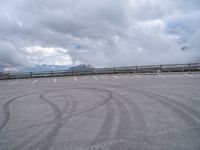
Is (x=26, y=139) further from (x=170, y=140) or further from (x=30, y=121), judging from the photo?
(x=170, y=140)

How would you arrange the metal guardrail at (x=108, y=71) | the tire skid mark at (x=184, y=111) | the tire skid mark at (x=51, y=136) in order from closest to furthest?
the tire skid mark at (x=51, y=136) < the tire skid mark at (x=184, y=111) < the metal guardrail at (x=108, y=71)

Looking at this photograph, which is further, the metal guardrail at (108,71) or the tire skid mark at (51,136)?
the metal guardrail at (108,71)

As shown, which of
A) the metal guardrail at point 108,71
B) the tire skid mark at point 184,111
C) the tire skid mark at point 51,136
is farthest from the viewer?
the metal guardrail at point 108,71

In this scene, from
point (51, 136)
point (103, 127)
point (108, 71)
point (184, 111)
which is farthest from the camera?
point (108, 71)

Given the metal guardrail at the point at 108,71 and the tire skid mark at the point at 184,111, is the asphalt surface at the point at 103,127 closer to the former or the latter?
the tire skid mark at the point at 184,111

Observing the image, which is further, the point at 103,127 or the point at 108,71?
the point at 108,71

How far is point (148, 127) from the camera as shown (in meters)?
5.08

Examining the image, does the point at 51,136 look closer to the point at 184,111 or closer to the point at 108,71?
the point at 184,111

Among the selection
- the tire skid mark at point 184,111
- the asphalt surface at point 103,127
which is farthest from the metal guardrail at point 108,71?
the asphalt surface at point 103,127

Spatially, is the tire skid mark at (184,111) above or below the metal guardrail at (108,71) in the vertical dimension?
below

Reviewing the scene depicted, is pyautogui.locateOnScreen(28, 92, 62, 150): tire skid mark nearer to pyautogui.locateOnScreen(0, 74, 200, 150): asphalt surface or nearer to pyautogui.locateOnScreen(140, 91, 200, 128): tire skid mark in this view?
pyautogui.locateOnScreen(0, 74, 200, 150): asphalt surface

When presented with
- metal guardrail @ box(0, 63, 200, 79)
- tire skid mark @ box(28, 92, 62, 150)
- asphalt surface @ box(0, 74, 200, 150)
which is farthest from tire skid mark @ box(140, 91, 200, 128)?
metal guardrail @ box(0, 63, 200, 79)

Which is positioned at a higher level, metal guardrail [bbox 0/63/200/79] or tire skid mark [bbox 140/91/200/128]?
metal guardrail [bbox 0/63/200/79]

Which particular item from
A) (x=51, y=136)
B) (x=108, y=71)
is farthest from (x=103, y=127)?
(x=108, y=71)
